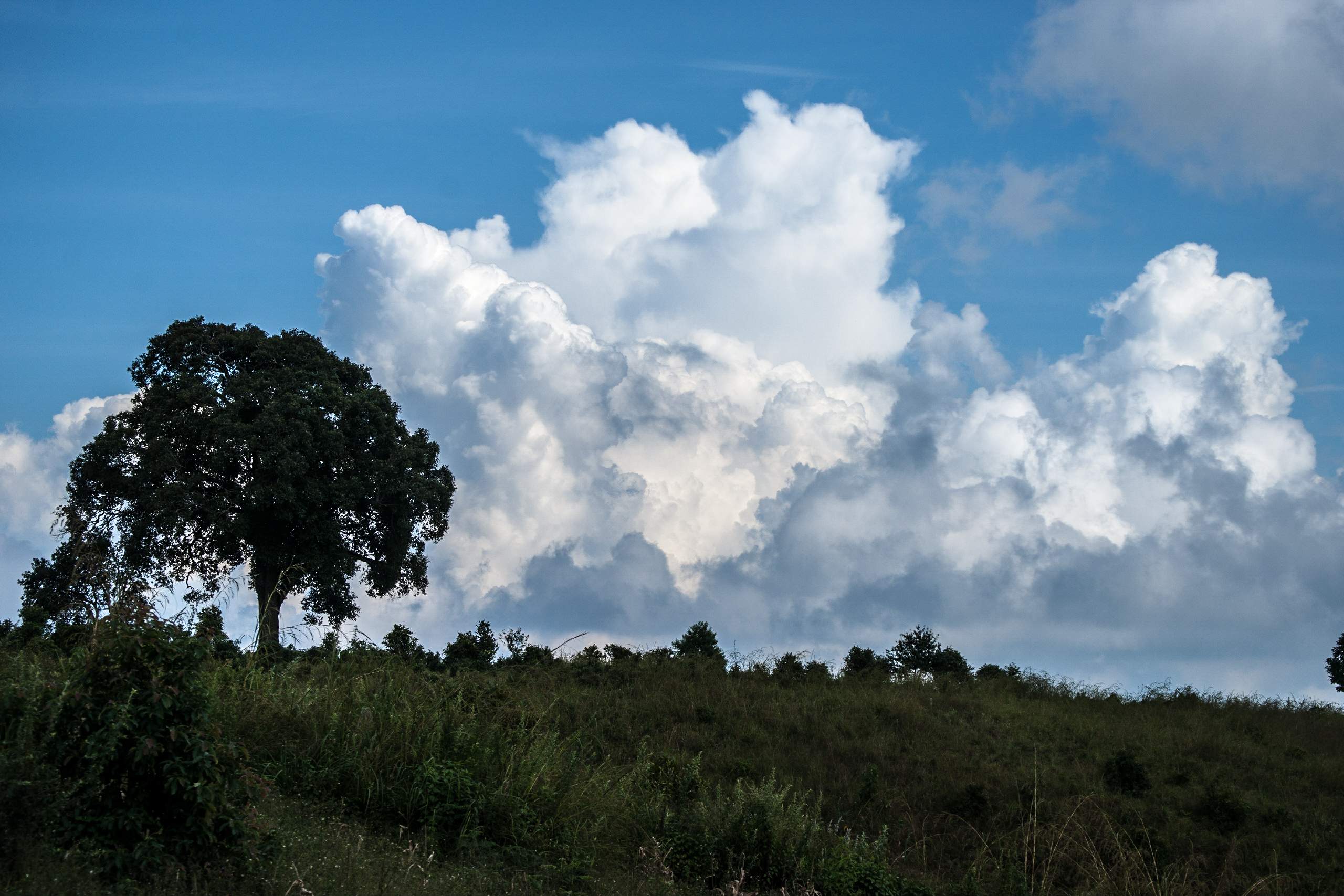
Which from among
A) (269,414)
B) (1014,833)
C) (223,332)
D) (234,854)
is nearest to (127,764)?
(234,854)

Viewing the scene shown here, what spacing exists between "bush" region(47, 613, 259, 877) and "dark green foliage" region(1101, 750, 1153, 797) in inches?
545

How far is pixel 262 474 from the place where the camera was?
1035 inches

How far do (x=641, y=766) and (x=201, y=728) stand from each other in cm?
591

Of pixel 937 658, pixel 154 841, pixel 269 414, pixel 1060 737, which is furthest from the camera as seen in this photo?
pixel 269 414

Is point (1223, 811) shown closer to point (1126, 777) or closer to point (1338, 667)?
point (1126, 777)

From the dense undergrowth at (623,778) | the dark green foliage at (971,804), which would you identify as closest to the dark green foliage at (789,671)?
the dense undergrowth at (623,778)

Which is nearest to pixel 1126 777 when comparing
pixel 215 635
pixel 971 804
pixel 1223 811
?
pixel 1223 811

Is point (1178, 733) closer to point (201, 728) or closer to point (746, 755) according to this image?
point (746, 755)

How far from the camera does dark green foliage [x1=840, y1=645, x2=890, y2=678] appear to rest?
21.5 metres

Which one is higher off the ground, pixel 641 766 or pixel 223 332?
pixel 223 332

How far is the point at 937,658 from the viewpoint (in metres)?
22.9

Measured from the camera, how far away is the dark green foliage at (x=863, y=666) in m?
21.5

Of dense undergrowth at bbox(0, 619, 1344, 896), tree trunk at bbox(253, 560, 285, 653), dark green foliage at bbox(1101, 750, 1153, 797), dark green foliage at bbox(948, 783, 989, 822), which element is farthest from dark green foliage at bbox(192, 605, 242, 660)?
dark green foliage at bbox(1101, 750, 1153, 797)

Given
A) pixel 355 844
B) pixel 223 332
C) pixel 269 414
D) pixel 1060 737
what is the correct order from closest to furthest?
pixel 355 844 < pixel 1060 737 < pixel 269 414 < pixel 223 332
